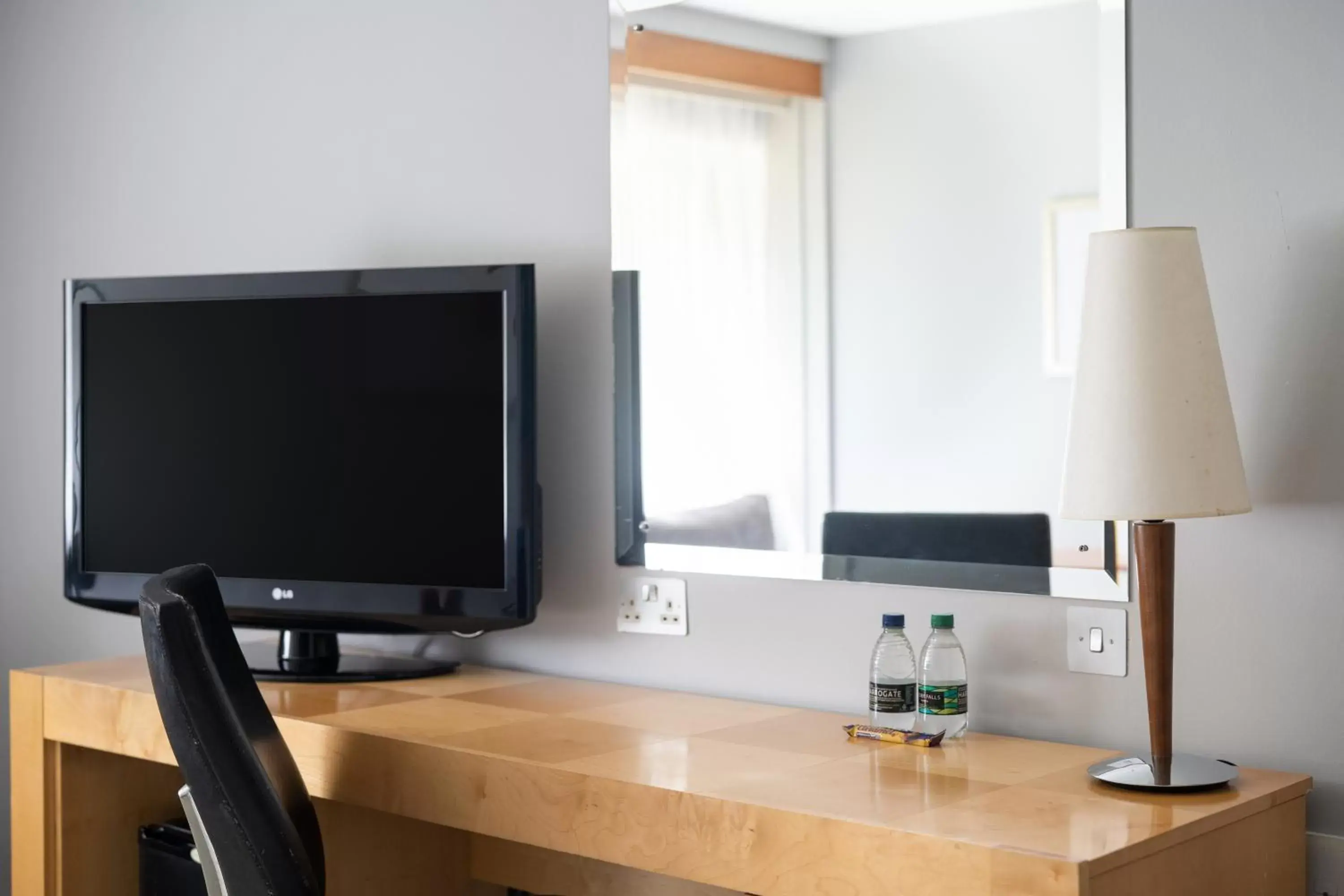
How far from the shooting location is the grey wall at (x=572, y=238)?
1774 millimetres

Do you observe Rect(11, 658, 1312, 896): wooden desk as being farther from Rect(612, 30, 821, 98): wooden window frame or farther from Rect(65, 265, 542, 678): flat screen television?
Rect(612, 30, 821, 98): wooden window frame

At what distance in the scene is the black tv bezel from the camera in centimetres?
236

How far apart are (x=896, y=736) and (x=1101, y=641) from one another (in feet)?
0.98

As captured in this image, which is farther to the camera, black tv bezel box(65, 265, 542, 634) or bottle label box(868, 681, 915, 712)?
black tv bezel box(65, 265, 542, 634)

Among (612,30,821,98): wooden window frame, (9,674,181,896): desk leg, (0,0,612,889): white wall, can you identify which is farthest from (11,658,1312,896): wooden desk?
(612,30,821,98): wooden window frame

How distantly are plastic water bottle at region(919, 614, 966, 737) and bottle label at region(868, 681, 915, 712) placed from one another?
0.05ft

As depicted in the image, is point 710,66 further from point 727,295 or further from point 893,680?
point 893,680

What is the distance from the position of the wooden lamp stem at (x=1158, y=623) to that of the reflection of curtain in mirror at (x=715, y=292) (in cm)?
63

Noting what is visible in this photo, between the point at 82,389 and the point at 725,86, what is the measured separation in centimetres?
131

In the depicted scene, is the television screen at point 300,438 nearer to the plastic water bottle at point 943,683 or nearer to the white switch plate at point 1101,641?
the plastic water bottle at point 943,683

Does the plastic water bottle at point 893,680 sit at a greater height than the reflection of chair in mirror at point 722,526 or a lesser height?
lesser

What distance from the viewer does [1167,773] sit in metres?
1.68

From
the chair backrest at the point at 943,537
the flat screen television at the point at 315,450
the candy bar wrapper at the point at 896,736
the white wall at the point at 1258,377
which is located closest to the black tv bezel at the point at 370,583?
the flat screen television at the point at 315,450

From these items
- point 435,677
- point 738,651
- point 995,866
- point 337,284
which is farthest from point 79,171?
point 995,866
